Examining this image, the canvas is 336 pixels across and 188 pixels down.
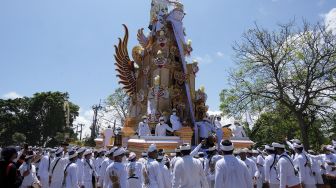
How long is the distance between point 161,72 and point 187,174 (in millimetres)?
13491

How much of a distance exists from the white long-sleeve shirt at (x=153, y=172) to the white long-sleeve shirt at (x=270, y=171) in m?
3.14

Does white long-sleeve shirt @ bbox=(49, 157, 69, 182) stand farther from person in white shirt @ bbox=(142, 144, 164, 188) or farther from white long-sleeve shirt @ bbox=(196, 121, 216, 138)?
white long-sleeve shirt @ bbox=(196, 121, 216, 138)

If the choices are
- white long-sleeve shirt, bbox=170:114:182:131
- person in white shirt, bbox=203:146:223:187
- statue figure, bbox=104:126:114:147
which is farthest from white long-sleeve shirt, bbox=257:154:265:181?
statue figure, bbox=104:126:114:147

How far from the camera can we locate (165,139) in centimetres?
1493

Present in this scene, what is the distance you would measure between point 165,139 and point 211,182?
22.1 feet

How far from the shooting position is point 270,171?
800 cm

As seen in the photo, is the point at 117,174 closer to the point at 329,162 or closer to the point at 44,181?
the point at 44,181

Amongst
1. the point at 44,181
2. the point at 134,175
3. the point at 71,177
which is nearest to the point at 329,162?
the point at 134,175

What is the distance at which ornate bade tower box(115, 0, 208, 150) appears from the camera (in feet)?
61.0

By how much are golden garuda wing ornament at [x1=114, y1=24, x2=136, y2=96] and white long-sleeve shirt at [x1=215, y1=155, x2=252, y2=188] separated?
56.3 feet

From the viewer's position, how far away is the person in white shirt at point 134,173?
7.06 metres

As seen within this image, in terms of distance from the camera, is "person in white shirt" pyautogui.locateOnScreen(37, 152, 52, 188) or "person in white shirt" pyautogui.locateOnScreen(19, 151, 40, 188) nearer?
"person in white shirt" pyautogui.locateOnScreen(19, 151, 40, 188)

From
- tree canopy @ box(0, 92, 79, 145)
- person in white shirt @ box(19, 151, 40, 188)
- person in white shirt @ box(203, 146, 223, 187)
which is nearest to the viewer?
person in white shirt @ box(203, 146, 223, 187)

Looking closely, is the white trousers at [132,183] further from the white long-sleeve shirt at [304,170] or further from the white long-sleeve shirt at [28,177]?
the white long-sleeve shirt at [304,170]
